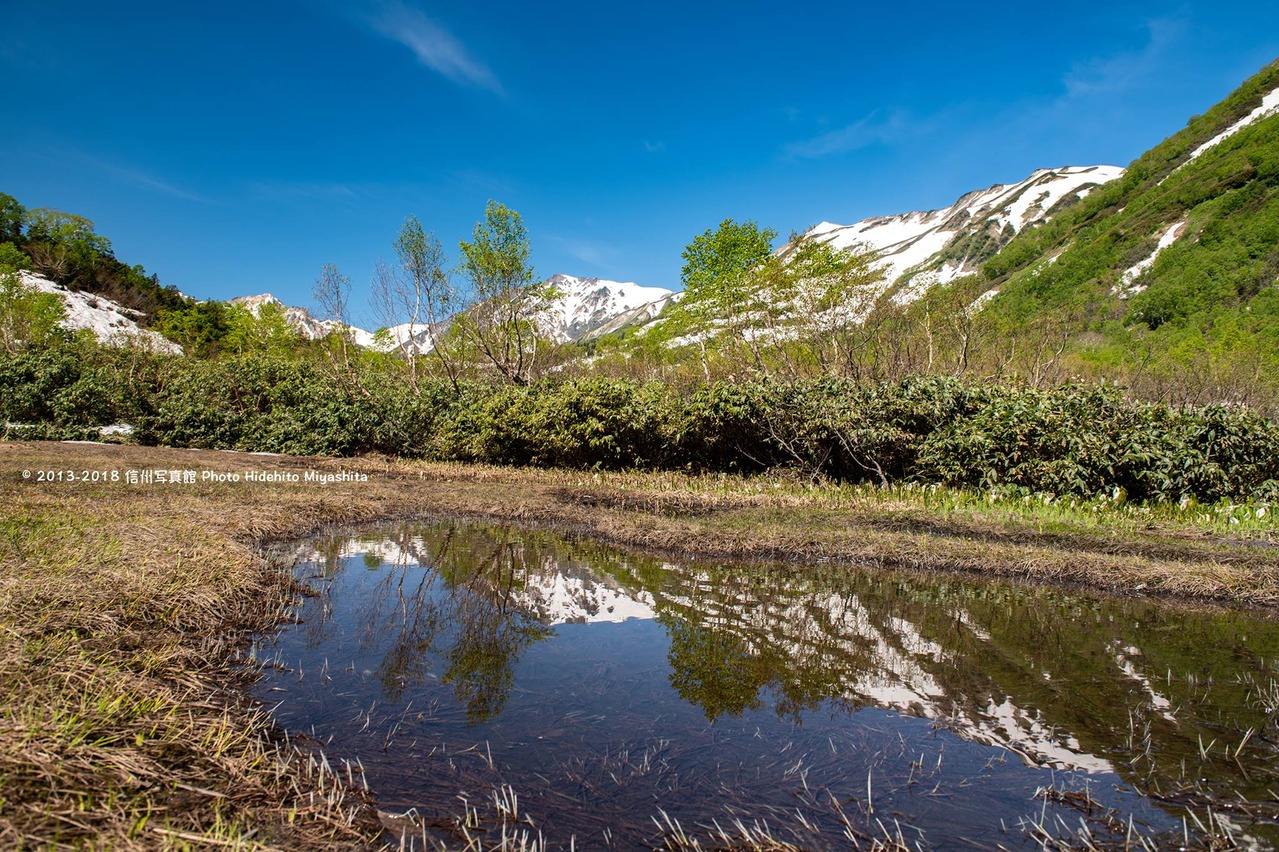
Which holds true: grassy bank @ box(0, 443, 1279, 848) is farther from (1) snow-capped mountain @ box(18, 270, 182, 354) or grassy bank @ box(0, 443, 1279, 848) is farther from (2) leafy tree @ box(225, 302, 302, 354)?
(1) snow-capped mountain @ box(18, 270, 182, 354)

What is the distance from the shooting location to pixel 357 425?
24.7 m

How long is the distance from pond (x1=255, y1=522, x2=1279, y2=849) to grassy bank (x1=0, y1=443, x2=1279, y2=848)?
63cm

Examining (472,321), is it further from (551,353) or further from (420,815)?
(420,815)

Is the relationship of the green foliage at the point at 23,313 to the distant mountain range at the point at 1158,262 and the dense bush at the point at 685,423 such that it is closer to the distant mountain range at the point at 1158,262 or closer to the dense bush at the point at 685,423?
the distant mountain range at the point at 1158,262

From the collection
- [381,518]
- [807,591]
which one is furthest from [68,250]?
[807,591]

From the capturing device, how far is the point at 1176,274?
7462 cm

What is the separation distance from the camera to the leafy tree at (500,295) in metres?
27.0

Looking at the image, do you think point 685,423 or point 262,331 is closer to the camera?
point 685,423

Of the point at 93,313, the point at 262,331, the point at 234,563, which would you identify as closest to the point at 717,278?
the point at 234,563

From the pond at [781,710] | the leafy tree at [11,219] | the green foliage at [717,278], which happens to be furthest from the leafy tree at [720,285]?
the leafy tree at [11,219]

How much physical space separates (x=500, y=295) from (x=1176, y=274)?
287ft

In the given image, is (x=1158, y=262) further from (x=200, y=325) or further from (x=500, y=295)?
(x=200, y=325)

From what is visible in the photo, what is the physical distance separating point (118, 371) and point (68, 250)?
59.6 metres

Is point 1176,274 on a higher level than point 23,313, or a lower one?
higher
